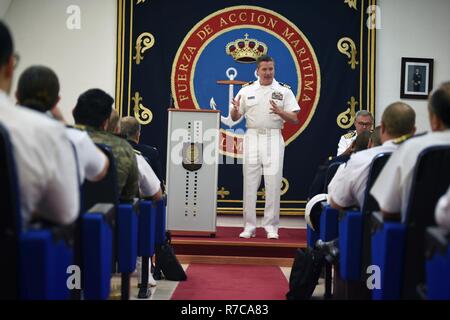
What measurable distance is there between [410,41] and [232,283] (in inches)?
155

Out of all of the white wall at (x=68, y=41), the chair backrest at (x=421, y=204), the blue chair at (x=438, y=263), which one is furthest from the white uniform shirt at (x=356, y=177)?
the white wall at (x=68, y=41)

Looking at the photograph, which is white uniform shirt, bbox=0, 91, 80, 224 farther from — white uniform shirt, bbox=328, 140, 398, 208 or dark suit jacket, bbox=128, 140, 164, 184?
dark suit jacket, bbox=128, 140, 164, 184

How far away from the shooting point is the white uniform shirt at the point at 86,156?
2.31 m

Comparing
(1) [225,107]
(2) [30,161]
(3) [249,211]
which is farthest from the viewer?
(1) [225,107]

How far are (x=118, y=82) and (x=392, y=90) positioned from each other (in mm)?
3080

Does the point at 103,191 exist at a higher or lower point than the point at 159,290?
higher

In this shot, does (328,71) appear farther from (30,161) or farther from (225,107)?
(30,161)

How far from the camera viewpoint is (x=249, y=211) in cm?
596

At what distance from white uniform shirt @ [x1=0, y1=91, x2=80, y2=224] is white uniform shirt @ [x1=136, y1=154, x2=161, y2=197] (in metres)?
1.72

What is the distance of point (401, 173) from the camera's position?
221 cm

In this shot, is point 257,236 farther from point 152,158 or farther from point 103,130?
point 103,130

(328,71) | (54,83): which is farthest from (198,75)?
(54,83)

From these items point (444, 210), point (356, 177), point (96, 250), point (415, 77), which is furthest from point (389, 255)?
point (415, 77)

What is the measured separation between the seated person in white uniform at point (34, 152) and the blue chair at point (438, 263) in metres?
1.08
